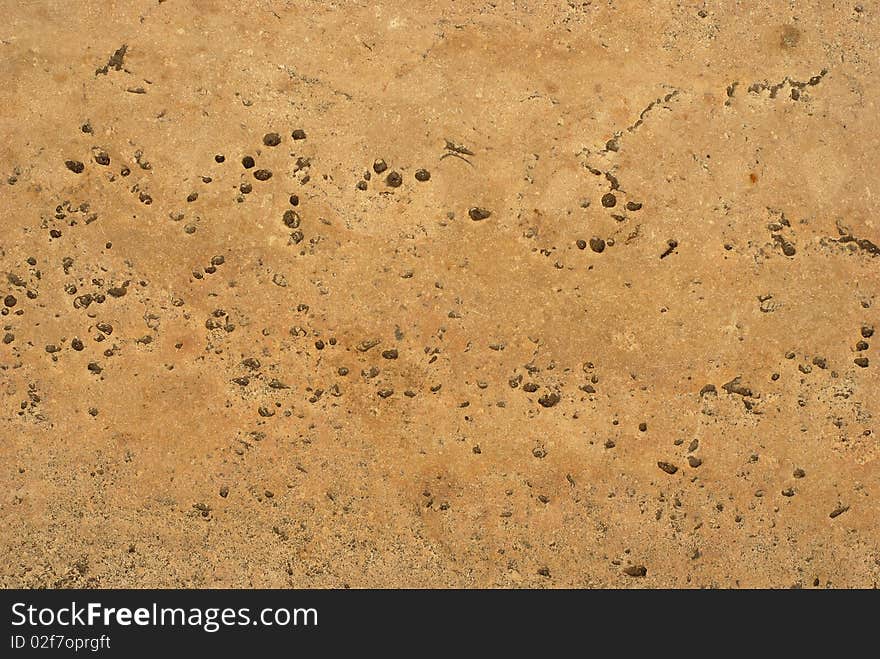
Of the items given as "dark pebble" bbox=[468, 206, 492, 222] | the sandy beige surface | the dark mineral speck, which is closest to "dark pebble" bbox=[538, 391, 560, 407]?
the sandy beige surface

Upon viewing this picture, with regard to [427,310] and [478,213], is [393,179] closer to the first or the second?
[478,213]

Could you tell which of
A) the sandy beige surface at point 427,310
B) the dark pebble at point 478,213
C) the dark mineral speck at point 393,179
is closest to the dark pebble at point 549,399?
the sandy beige surface at point 427,310

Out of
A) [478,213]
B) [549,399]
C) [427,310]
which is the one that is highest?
[478,213]

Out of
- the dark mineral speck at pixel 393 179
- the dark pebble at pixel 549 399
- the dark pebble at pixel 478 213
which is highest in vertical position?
the dark mineral speck at pixel 393 179

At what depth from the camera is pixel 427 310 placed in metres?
5.00

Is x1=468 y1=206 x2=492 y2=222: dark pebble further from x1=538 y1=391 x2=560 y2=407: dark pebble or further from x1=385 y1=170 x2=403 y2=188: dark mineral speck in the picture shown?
x1=538 y1=391 x2=560 y2=407: dark pebble

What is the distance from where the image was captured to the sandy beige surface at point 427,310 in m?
4.93

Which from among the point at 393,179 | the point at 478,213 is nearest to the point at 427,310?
the point at 478,213

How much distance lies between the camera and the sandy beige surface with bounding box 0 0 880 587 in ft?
16.2

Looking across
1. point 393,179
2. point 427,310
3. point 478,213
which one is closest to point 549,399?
point 427,310

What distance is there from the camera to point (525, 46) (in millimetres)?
5242

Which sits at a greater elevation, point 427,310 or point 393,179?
point 393,179

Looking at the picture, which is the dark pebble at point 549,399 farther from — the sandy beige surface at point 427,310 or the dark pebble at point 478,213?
the dark pebble at point 478,213

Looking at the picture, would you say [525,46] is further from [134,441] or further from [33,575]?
[33,575]
